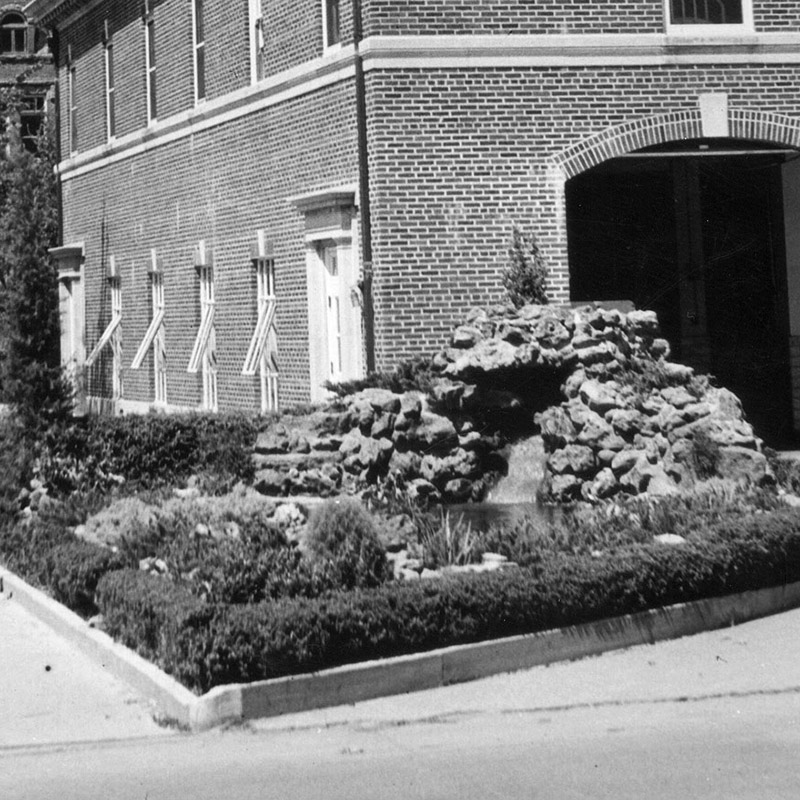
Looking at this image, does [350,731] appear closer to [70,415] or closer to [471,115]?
[70,415]

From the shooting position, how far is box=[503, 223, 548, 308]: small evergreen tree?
17688mm

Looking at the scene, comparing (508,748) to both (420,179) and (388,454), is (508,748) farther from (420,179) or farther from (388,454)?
(420,179)

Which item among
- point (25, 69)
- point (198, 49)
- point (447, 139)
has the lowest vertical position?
point (447, 139)

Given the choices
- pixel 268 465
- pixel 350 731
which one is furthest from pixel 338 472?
pixel 350 731

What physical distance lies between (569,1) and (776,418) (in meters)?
7.37

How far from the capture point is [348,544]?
995 cm

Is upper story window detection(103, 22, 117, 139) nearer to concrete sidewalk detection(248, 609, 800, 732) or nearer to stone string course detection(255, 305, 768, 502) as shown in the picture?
stone string course detection(255, 305, 768, 502)

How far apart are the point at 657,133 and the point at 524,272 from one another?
2649mm

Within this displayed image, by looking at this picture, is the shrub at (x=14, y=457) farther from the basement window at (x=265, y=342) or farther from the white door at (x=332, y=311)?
the basement window at (x=265, y=342)

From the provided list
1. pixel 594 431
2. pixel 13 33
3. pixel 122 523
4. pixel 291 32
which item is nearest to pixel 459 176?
pixel 291 32

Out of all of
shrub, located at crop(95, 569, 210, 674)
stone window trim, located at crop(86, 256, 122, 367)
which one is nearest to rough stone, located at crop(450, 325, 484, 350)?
shrub, located at crop(95, 569, 210, 674)

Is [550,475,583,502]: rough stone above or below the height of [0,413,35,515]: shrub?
below

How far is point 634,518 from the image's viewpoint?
11.9 m

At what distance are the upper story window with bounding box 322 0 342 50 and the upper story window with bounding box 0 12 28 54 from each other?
29.2 metres
